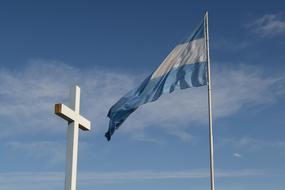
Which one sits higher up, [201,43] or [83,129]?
Answer: [201,43]

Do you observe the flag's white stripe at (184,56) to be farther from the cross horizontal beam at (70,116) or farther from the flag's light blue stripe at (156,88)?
the cross horizontal beam at (70,116)

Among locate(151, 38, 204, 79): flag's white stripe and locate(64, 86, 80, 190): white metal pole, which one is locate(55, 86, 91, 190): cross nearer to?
locate(64, 86, 80, 190): white metal pole

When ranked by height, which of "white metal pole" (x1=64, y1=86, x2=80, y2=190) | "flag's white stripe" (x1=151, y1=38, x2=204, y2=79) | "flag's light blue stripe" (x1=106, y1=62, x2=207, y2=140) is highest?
"flag's white stripe" (x1=151, y1=38, x2=204, y2=79)

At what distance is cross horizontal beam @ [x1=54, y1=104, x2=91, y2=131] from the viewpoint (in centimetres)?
1424

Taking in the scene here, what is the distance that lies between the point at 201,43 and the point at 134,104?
10.5 ft

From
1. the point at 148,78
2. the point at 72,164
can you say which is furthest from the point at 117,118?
the point at 72,164

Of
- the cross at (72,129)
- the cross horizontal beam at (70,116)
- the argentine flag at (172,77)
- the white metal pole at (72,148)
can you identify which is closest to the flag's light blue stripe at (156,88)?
the argentine flag at (172,77)

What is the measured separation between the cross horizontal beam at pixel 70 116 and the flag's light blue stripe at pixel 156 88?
2.82 ft

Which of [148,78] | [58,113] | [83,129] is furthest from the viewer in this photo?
[148,78]

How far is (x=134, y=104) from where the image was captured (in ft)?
56.3

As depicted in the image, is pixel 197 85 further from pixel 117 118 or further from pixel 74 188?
pixel 74 188

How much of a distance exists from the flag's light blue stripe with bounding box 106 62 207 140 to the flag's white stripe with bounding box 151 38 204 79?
169 mm

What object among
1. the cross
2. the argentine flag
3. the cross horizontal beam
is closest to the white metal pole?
the cross

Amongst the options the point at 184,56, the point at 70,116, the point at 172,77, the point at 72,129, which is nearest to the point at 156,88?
the point at 172,77
